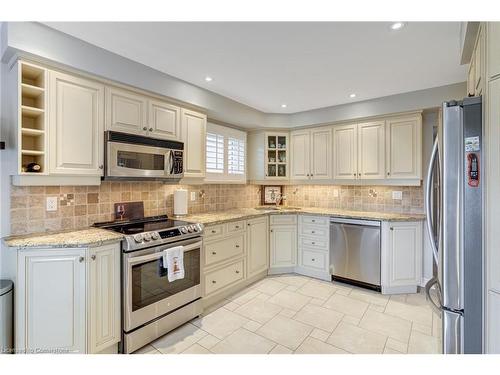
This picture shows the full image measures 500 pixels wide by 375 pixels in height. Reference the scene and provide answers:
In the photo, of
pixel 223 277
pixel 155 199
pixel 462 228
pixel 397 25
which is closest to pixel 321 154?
pixel 397 25

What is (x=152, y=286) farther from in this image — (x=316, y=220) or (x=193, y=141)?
(x=316, y=220)

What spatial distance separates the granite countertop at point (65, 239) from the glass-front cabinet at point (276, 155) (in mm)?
2639

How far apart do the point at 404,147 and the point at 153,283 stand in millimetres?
3258

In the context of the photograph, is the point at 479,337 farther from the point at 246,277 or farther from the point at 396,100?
the point at 396,100

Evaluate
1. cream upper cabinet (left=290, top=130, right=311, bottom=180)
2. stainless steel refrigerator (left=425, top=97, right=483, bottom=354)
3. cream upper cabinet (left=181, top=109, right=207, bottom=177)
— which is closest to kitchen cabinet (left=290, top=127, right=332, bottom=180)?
cream upper cabinet (left=290, top=130, right=311, bottom=180)

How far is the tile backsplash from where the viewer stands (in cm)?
200

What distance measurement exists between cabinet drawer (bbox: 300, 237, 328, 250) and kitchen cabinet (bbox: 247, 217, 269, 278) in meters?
0.54

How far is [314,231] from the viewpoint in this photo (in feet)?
11.5

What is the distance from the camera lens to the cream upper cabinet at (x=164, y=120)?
2.50 m

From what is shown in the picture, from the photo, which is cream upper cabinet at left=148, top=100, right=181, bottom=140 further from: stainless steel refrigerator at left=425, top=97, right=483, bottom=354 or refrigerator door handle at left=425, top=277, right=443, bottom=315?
refrigerator door handle at left=425, top=277, right=443, bottom=315

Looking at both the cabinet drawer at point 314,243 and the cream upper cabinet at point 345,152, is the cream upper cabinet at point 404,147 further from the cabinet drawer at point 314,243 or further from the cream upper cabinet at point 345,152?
the cabinet drawer at point 314,243
